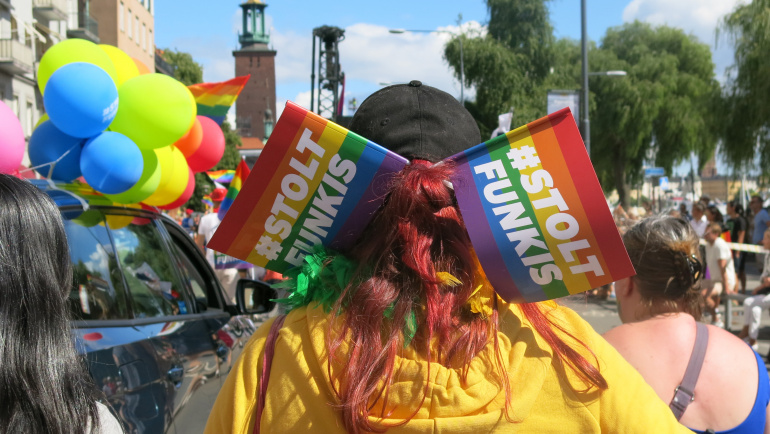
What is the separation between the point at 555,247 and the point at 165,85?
286cm

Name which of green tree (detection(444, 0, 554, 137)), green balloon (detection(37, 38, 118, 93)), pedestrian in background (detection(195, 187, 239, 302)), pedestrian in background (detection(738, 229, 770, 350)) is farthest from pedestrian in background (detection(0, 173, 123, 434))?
green tree (detection(444, 0, 554, 137))

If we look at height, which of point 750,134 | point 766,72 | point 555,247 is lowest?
point 555,247

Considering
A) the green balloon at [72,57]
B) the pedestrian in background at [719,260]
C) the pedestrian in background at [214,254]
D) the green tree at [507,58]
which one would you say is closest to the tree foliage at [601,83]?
the green tree at [507,58]

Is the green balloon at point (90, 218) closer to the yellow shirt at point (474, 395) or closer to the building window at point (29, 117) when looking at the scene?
the yellow shirt at point (474, 395)

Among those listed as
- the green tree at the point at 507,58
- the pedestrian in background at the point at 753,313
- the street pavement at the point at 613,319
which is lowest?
the street pavement at the point at 613,319

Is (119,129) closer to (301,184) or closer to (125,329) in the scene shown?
(125,329)

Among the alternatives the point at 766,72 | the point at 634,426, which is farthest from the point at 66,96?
the point at 766,72

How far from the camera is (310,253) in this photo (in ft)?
5.23

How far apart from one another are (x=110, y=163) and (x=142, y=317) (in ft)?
2.52

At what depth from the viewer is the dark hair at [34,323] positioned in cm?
124

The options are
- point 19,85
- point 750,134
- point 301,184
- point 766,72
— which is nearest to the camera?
point 301,184

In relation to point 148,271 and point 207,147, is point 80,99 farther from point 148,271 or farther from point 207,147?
point 207,147

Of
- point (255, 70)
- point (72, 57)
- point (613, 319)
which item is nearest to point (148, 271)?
point (72, 57)

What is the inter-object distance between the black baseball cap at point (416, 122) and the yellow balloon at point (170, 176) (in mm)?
2643
